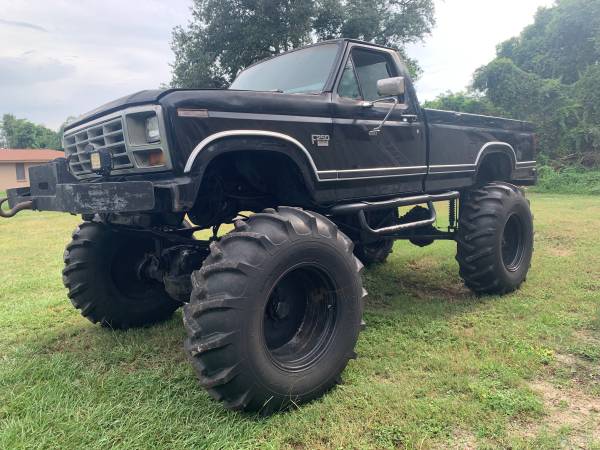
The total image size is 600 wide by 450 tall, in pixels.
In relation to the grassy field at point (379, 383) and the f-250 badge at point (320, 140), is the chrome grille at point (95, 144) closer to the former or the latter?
the f-250 badge at point (320, 140)

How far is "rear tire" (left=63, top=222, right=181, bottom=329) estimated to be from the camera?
3.99 meters

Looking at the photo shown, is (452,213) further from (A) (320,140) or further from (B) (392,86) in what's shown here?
(A) (320,140)

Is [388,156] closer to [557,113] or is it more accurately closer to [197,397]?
[197,397]

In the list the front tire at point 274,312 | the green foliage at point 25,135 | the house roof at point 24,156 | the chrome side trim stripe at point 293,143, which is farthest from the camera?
the green foliage at point 25,135

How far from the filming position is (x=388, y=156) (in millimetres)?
4078

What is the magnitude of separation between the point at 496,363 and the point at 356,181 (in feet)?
5.50

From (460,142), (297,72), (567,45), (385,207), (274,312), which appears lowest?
(274,312)

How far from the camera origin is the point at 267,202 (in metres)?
3.74

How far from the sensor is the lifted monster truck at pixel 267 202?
2.67 meters

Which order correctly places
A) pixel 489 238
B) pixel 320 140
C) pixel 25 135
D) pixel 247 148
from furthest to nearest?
pixel 25 135, pixel 489 238, pixel 320 140, pixel 247 148

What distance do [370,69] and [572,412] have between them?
119 inches

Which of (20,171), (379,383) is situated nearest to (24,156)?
(20,171)

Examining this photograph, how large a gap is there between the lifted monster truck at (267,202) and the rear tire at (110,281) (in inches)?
0.5

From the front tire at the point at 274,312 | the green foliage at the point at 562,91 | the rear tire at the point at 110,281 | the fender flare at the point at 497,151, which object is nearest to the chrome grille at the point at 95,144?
the rear tire at the point at 110,281
